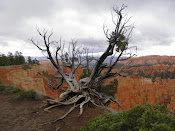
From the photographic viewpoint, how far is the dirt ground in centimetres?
354

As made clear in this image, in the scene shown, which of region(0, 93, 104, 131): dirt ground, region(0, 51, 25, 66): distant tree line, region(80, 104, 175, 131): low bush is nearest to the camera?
Result: region(80, 104, 175, 131): low bush

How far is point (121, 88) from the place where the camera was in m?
65.8

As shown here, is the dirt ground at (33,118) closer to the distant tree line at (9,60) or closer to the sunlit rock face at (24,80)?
the sunlit rock face at (24,80)

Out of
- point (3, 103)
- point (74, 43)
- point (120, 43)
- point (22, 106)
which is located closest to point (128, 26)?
point (120, 43)

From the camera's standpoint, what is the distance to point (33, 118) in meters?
4.07

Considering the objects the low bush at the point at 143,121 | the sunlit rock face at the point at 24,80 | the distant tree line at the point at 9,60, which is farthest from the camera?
the distant tree line at the point at 9,60

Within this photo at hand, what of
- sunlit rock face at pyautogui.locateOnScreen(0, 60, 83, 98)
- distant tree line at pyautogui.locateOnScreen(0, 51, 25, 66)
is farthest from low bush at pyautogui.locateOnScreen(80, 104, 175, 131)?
distant tree line at pyautogui.locateOnScreen(0, 51, 25, 66)

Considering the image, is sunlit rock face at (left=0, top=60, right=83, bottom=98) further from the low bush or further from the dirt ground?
the low bush

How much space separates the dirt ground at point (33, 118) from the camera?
354cm

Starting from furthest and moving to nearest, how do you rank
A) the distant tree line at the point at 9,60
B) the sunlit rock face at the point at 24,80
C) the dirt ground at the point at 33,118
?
the distant tree line at the point at 9,60 < the sunlit rock face at the point at 24,80 < the dirt ground at the point at 33,118

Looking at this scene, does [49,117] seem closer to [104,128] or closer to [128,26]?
[104,128]

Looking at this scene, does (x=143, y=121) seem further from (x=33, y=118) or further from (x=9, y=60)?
(x=9, y=60)

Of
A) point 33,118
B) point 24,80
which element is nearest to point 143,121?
point 33,118

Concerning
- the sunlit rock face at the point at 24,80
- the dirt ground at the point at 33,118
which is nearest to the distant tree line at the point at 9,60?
the sunlit rock face at the point at 24,80
